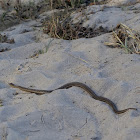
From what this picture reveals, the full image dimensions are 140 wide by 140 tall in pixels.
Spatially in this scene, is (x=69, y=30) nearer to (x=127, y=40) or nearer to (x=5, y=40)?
(x=127, y=40)

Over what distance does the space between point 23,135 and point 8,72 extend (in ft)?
5.80

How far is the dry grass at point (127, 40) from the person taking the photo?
428 centimetres

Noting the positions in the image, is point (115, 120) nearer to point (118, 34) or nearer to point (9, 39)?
point (118, 34)

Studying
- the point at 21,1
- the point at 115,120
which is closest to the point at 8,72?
the point at 115,120

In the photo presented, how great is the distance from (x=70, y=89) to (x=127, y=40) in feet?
5.34

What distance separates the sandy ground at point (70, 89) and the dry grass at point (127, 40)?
12cm

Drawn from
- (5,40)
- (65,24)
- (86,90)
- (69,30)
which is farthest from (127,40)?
(5,40)

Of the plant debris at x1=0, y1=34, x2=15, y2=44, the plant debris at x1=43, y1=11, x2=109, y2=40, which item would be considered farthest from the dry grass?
the plant debris at x1=0, y1=34, x2=15, y2=44

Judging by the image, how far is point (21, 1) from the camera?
7410 mm

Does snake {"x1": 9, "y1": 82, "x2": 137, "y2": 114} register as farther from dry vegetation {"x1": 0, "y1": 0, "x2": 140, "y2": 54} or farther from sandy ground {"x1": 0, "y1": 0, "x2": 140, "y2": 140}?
dry vegetation {"x1": 0, "y1": 0, "x2": 140, "y2": 54}

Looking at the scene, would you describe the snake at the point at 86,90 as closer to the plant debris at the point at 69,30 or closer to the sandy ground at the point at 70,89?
the sandy ground at the point at 70,89

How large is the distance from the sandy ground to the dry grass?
0.12 metres

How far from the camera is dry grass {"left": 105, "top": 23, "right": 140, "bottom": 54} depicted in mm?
4281

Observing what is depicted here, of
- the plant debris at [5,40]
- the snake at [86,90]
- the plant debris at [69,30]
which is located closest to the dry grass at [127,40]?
the plant debris at [69,30]
